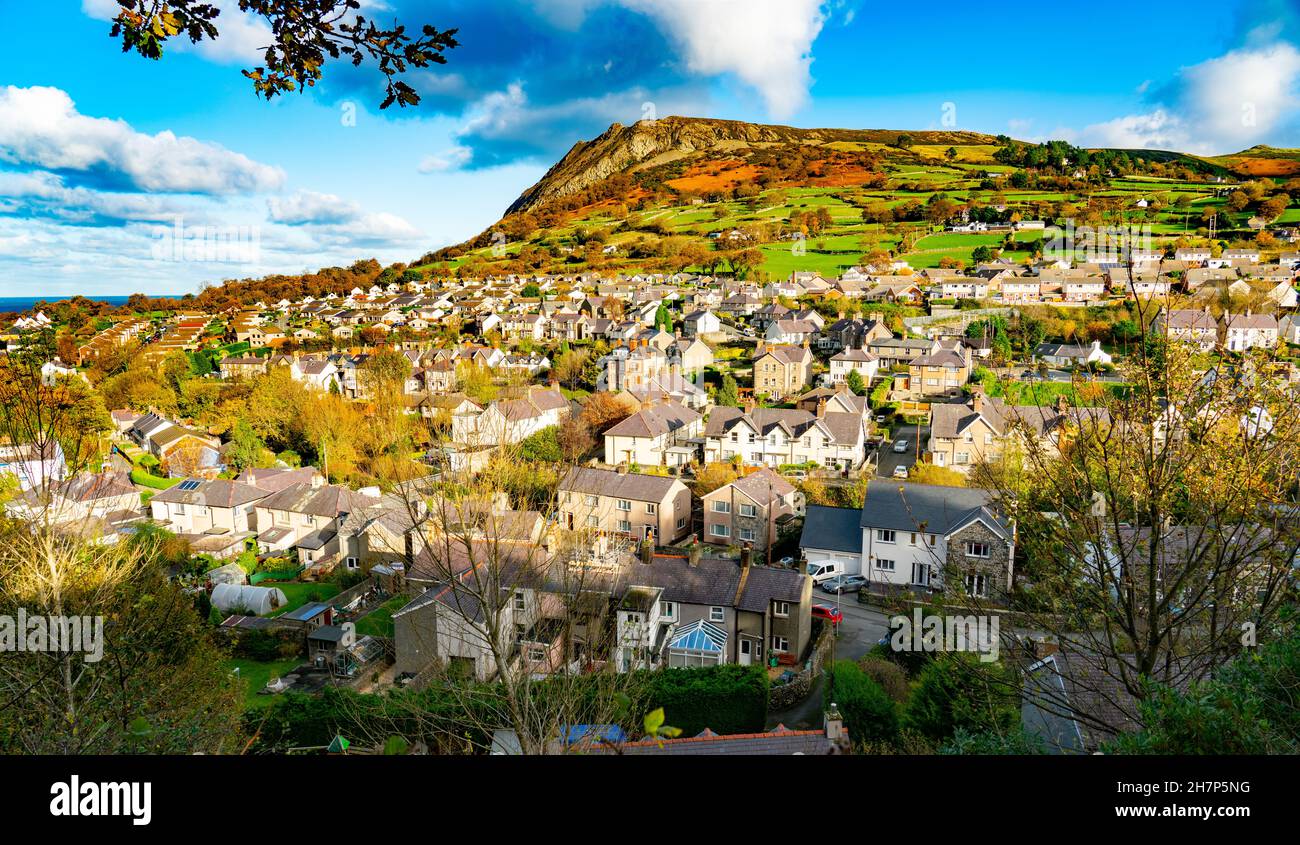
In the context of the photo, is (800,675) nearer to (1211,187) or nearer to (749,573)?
(749,573)

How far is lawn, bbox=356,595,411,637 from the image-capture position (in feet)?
65.0

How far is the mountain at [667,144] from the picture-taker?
154 metres

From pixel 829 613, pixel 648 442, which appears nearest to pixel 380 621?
pixel 829 613

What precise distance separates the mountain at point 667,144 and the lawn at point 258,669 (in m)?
142

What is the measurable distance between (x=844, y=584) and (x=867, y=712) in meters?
10.7

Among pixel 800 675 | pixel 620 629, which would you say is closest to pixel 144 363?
pixel 620 629

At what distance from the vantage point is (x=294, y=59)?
3.04m

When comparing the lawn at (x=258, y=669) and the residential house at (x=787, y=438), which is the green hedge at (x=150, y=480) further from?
the residential house at (x=787, y=438)

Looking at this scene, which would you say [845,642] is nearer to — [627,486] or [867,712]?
[867,712]

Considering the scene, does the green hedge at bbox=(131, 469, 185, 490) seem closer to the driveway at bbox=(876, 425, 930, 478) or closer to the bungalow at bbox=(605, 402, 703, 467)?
the bungalow at bbox=(605, 402, 703, 467)

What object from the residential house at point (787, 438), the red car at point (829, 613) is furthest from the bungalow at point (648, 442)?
the red car at point (829, 613)

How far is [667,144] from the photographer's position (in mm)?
162125

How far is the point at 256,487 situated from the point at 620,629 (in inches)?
921
